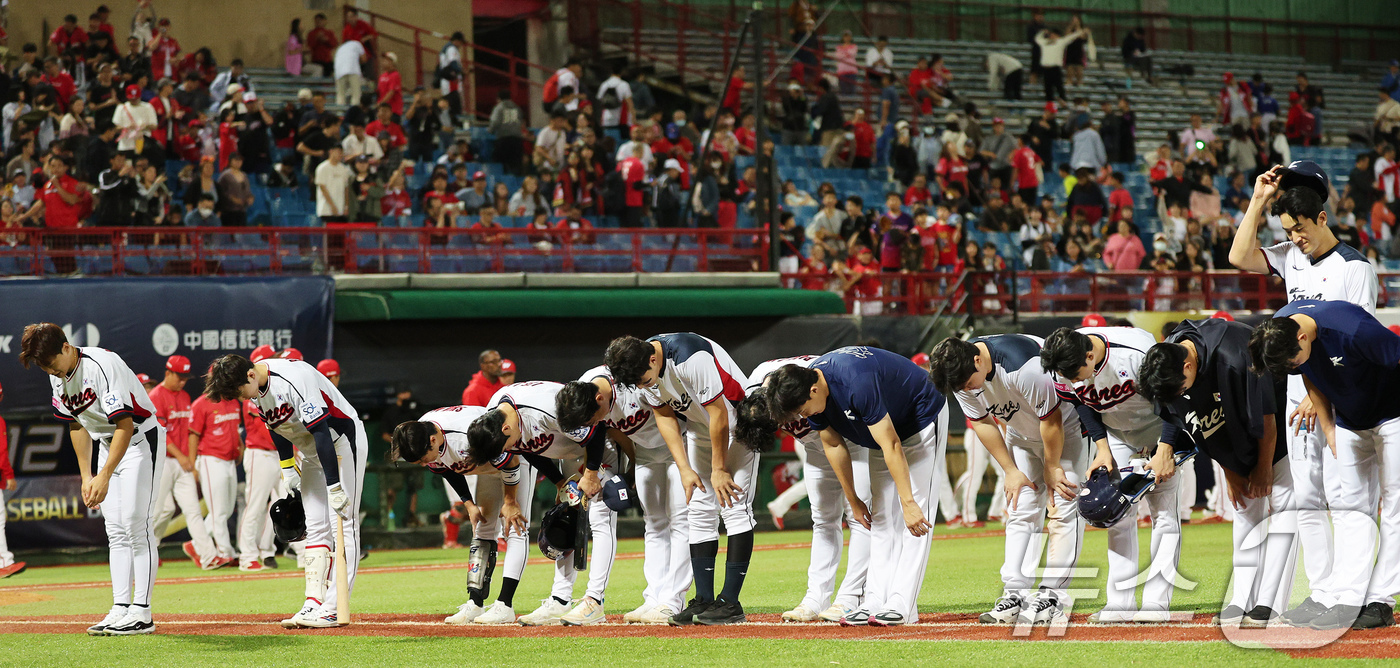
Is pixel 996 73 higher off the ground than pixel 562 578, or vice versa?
pixel 996 73

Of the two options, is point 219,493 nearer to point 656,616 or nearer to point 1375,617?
point 656,616

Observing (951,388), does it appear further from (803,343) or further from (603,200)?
(603,200)

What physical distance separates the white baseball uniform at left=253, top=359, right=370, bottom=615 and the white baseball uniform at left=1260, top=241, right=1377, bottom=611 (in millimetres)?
5050

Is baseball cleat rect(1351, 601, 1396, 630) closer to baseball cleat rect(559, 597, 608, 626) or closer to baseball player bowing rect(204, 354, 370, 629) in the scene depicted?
baseball cleat rect(559, 597, 608, 626)

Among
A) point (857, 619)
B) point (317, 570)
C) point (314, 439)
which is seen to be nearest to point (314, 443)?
point (314, 439)

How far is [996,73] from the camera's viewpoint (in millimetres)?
29750

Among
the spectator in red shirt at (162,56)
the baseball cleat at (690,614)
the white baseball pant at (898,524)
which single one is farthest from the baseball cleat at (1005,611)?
the spectator in red shirt at (162,56)

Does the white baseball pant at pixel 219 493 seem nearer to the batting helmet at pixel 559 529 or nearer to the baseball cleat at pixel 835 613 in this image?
the batting helmet at pixel 559 529

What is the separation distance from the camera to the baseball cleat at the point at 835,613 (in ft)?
25.2

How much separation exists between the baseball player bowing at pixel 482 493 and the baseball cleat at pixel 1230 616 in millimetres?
3759

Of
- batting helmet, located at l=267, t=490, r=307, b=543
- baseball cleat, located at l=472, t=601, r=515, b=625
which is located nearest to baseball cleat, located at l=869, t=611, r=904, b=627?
baseball cleat, located at l=472, t=601, r=515, b=625

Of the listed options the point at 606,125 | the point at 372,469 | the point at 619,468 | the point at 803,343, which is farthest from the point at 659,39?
the point at 619,468

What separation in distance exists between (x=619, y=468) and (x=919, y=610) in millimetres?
1954

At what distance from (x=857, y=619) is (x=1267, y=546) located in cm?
208
